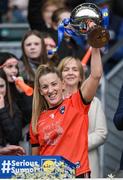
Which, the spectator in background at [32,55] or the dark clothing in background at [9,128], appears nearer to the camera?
the dark clothing in background at [9,128]

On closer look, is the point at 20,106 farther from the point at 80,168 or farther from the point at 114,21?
the point at 114,21

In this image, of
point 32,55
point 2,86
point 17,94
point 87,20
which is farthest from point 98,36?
point 32,55

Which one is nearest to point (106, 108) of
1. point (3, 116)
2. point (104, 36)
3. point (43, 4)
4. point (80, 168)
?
point (43, 4)

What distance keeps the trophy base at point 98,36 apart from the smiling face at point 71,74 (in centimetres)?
179

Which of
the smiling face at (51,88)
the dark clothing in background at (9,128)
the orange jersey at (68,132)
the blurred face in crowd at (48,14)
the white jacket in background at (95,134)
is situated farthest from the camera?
the blurred face in crowd at (48,14)

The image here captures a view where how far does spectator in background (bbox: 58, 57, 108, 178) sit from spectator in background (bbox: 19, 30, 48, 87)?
694mm

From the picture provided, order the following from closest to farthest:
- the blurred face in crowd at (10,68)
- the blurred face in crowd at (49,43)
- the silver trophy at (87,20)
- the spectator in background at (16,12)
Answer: the silver trophy at (87,20)
the blurred face in crowd at (10,68)
the blurred face in crowd at (49,43)
the spectator in background at (16,12)

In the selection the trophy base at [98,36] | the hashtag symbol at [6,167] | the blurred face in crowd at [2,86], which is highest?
the blurred face in crowd at [2,86]

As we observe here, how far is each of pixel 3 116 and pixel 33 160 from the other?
1.82 meters

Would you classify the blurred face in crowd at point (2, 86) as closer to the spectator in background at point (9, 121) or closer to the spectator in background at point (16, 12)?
the spectator in background at point (9, 121)

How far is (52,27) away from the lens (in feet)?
34.5

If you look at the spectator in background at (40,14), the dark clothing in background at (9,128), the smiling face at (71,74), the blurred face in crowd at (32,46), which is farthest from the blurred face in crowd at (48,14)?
the dark clothing in background at (9,128)

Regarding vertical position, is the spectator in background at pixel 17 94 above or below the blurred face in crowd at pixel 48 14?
below

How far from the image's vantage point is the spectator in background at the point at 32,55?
9328 millimetres
